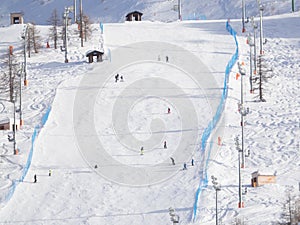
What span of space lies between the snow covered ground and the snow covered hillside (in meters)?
26.8

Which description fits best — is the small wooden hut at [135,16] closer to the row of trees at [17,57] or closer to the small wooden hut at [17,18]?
the row of trees at [17,57]

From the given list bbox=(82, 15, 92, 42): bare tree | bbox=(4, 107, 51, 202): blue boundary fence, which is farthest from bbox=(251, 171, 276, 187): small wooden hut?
bbox=(82, 15, 92, 42): bare tree

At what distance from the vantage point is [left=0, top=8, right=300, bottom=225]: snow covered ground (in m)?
39.7

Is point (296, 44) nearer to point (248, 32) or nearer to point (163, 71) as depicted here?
point (248, 32)

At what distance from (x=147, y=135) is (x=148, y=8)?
2464 inches

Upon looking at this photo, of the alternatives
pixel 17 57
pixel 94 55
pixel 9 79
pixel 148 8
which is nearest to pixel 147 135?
pixel 94 55

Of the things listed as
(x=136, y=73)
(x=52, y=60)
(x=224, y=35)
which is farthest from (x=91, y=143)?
(x=224, y=35)

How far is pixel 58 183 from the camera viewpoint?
4253 cm

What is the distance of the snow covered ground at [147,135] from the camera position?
39.7 meters

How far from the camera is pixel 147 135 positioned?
4822cm

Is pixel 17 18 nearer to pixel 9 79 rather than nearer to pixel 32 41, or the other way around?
pixel 32 41

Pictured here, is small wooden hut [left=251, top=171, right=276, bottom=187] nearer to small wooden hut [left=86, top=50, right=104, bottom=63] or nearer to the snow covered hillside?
small wooden hut [left=86, top=50, right=104, bottom=63]

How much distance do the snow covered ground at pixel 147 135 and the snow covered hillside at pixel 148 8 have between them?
26779 millimetres

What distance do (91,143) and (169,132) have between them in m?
4.24
